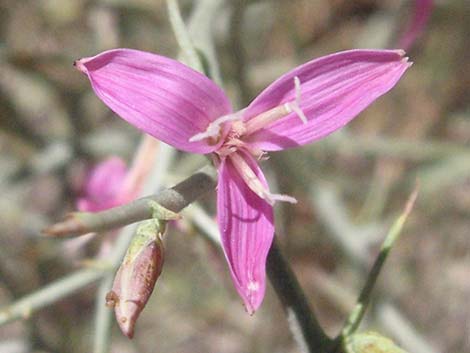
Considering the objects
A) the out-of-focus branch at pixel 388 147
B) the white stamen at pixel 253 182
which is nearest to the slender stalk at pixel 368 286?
the white stamen at pixel 253 182

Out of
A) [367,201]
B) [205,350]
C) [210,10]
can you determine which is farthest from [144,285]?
[205,350]

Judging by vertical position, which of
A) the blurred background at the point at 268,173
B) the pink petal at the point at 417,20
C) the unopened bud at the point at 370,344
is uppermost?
the unopened bud at the point at 370,344

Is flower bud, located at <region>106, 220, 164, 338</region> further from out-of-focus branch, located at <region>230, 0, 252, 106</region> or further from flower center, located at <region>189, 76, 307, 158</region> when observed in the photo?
out-of-focus branch, located at <region>230, 0, 252, 106</region>

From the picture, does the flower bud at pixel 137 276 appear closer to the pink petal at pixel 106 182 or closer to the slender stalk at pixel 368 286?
the slender stalk at pixel 368 286

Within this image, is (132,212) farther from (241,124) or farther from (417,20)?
(417,20)

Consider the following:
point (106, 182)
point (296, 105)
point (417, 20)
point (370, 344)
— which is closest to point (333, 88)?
point (296, 105)

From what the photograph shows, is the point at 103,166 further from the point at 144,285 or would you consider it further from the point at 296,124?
the point at 144,285
